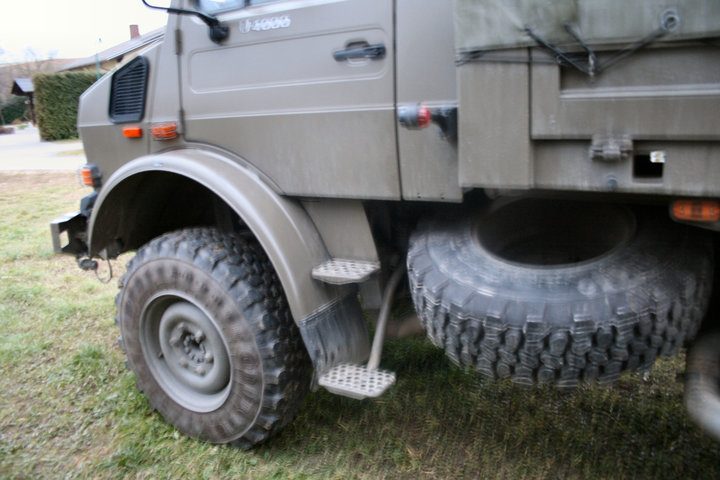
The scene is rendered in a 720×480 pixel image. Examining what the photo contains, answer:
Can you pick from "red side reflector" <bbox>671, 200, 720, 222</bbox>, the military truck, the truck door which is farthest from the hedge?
"red side reflector" <bbox>671, 200, 720, 222</bbox>

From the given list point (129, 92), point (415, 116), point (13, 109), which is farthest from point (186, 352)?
point (13, 109)

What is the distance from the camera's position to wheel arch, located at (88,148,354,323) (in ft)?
8.58

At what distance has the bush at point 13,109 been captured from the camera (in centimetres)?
4372

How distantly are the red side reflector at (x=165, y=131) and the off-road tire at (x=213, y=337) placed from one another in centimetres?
45

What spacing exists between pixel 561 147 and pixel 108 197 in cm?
224

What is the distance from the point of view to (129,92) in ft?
10.6

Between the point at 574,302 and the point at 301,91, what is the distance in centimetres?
133

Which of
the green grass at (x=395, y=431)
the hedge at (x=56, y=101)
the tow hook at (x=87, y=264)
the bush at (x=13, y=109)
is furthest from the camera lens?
the bush at (x=13, y=109)

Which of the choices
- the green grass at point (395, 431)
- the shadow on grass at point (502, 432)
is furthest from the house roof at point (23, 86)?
the shadow on grass at point (502, 432)

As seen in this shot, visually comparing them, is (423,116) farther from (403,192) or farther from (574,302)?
(574,302)

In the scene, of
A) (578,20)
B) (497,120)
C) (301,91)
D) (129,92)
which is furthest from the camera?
(129,92)

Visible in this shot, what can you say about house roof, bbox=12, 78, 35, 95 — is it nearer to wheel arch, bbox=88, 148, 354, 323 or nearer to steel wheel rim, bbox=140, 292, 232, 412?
wheel arch, bbox=88, 148, 354, 323

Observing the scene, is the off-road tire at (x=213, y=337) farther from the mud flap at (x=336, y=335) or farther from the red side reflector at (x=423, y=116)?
the red side reflector at (x=423, y=116)

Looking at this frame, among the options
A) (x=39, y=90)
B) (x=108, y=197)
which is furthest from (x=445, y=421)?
(x=39, y=90)
